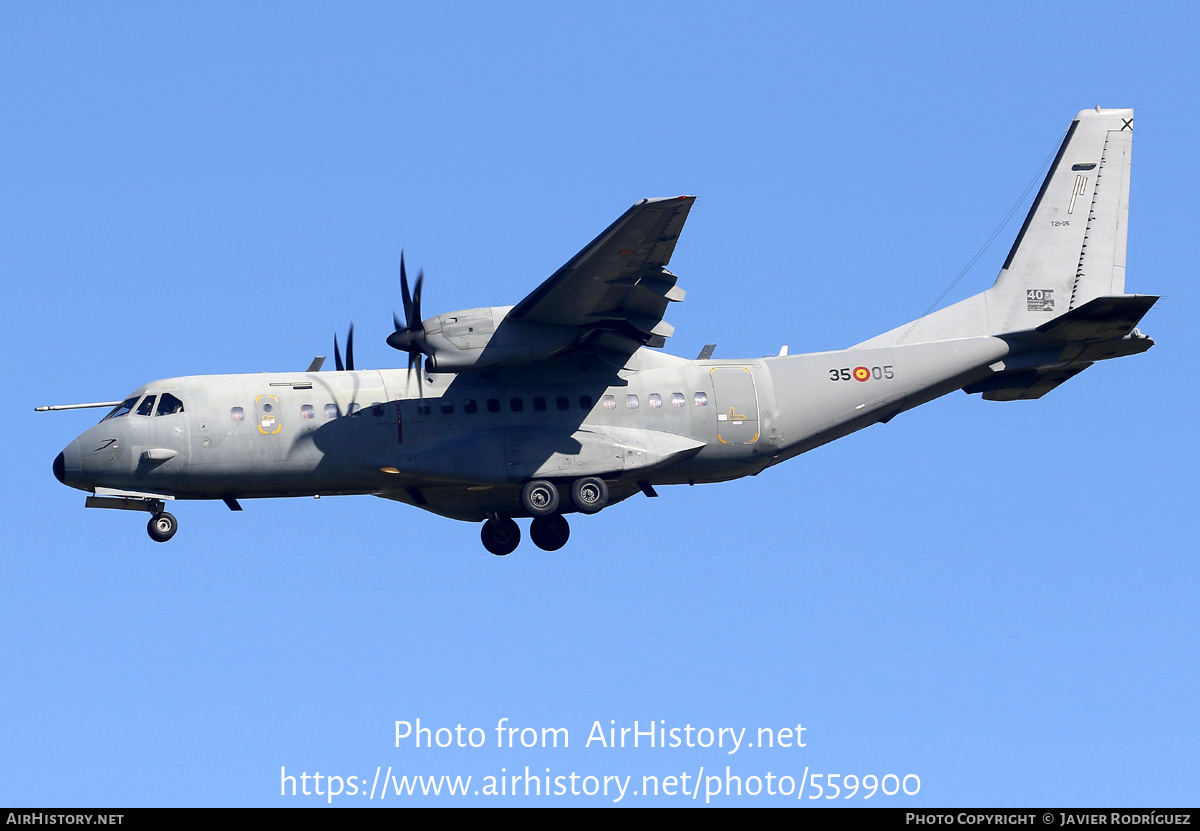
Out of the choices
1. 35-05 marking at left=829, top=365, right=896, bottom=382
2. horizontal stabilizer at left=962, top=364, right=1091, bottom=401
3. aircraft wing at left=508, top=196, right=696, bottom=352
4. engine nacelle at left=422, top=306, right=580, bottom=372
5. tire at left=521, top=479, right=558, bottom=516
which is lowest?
tire at left=521, top=479, right=558, bottom=516

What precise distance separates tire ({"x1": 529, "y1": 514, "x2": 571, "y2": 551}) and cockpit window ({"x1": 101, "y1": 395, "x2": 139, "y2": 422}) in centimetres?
736

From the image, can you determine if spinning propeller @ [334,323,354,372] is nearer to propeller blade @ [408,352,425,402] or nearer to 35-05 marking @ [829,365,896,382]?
propeller blade @ [408,352,425,402]

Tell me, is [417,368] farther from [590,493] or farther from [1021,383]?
[1021,383]

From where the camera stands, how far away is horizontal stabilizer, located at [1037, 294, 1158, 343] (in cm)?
2661

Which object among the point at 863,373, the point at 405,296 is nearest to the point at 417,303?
the point at 405,296

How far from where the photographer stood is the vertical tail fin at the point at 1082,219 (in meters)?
29.3

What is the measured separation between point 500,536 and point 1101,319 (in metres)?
11.5

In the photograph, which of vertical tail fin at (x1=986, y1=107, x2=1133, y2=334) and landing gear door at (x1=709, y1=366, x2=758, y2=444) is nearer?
landing gear door at (x1=709, y1=366, x2=758, y2=444)

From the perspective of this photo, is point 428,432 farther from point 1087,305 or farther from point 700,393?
point 1087,305

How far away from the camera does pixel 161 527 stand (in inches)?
1026

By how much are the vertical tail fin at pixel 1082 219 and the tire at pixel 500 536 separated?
33.7 ft

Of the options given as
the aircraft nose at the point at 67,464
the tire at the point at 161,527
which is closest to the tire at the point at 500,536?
the tire at the point at 161,527

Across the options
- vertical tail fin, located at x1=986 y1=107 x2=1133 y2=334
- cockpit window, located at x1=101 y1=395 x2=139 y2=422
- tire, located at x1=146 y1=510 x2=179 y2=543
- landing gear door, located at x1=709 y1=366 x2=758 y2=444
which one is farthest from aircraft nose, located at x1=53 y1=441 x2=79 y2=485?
vertical tail fin, located at x1=986 y1=107 x2=1133 y2=334
